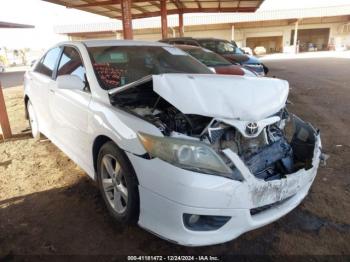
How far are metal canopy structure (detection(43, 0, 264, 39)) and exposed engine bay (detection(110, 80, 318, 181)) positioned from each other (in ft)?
27.1

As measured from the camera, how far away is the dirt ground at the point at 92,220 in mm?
2352

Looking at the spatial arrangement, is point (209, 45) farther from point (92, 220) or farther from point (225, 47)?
point (92, 220)

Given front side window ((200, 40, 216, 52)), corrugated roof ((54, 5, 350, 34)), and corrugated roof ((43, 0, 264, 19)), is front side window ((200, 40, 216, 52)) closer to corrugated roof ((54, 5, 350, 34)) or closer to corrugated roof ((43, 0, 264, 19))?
corrugated roof ((43, 0, 264, 19))

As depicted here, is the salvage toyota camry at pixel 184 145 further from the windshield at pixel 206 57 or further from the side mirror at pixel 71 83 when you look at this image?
the windshield at pixel 206 57

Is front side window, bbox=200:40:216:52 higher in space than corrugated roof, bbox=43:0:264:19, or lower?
lower

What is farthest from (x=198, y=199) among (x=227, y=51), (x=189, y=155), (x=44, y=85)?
(x=227, y=51)

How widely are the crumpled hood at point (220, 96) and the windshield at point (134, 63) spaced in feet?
2.57

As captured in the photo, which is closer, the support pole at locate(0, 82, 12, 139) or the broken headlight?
the broken headlight

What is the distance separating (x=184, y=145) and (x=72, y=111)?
5.20 feet

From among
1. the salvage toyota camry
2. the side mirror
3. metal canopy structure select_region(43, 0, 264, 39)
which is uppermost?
metal canopy structure select_region(43, 0, 264, 39)

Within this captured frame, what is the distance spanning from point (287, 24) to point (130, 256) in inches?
1545

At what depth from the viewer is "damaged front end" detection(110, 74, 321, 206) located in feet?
6.72

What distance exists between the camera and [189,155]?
6.64 feet

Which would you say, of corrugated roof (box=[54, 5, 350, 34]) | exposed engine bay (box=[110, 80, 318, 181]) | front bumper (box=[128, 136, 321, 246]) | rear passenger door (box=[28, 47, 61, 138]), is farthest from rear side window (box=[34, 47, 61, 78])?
corrugated roof (box=[54, 5, 350, 34])
